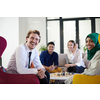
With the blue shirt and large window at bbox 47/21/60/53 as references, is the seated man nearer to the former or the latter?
the blue shirt

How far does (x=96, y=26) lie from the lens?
599 cm

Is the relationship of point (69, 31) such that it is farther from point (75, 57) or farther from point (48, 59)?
point (48, 59)

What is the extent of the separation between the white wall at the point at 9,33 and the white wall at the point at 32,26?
34cm

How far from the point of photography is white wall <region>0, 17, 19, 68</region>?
5.21 metres

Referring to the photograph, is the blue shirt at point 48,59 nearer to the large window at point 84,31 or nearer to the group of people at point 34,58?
the group of people at point 34,58

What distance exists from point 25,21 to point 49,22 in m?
1.30

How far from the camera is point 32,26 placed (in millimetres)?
6383

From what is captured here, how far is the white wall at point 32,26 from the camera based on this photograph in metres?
6.25

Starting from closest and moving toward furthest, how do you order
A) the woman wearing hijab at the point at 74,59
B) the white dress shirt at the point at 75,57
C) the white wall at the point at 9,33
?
the woman wearing hijab at the point at 74,59 < the white dress shirt at the point at 75,57 < the white wall at the point at 9,33

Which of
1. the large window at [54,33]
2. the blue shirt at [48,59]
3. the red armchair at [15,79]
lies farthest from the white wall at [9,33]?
the red armchair at [15,79]

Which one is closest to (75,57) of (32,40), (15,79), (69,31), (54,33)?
(32,40)
